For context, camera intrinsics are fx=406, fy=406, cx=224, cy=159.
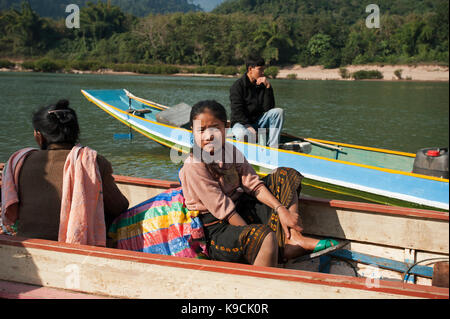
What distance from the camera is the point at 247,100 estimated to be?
5.30 metres

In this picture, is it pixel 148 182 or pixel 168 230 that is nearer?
pixel 168 230

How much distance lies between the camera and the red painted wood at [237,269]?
182 centimetres

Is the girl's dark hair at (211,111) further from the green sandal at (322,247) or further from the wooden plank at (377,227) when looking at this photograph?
the wooden plank at (377,227)

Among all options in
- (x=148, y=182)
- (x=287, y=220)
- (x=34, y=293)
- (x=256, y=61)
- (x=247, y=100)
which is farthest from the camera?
(x=247, y=100)

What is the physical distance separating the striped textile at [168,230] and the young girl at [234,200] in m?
0.06

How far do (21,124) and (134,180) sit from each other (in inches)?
396

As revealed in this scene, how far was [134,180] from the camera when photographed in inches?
135

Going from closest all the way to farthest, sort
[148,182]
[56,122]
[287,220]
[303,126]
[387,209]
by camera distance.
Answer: [56,122], [287,220], [387,209], [148,182], [303,126]

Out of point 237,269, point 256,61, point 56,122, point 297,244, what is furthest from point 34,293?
point 256,61

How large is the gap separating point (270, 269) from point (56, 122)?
1337mm

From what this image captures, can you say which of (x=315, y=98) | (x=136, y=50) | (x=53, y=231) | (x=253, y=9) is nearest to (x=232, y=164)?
(x=53, y=231)

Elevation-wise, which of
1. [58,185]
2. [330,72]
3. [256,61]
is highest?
[330,72]

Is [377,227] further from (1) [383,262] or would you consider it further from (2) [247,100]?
(2) [247,100]

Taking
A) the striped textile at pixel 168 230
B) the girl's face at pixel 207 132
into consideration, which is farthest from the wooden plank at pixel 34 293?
the girl's face at pixel 207 132
